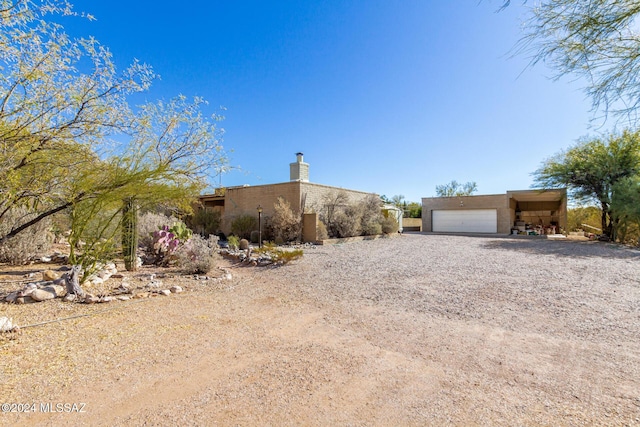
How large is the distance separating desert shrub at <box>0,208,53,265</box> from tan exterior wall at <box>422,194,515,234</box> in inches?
991

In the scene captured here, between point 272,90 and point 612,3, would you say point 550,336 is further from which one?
point 272,90

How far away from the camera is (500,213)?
22266 mm

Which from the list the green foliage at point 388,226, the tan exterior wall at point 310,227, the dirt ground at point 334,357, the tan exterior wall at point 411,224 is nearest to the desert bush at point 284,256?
the dirt ground at point 334,357

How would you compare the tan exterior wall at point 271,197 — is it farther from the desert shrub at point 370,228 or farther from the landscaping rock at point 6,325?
the landscaping rock at point 6,325

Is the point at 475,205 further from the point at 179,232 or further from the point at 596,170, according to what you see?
the point at 179,232

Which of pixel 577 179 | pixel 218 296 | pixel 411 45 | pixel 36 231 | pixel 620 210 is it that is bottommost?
pixel 218 296

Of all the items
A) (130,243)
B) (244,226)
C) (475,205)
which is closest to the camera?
(130,243)

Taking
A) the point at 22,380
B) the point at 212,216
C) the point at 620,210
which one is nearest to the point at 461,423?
the point at 22,380

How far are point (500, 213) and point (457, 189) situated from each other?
24720mm

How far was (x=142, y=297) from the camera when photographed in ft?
18.1

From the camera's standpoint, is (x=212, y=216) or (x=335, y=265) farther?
(x=212, y=216)

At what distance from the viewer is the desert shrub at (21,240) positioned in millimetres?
7461

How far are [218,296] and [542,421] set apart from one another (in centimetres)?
531

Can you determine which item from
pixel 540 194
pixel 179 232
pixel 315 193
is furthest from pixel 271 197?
pixel 540 194
